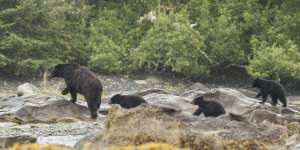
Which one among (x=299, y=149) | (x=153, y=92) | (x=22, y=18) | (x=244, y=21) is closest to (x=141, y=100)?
(x=153, y=92)

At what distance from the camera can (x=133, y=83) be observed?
37.7 meters

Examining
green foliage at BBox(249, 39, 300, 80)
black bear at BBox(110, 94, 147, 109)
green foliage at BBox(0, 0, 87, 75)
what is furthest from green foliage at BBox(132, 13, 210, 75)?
black bear at BBox(110, 94, 147, 109)

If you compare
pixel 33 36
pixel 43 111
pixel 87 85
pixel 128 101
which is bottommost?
pixel 33 36

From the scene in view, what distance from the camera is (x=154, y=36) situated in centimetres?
3828

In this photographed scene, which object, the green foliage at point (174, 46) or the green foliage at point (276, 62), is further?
the green foliage at point (174, 46)

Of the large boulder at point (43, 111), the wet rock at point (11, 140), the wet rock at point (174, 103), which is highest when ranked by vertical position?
the wet rock at point (11, 140)

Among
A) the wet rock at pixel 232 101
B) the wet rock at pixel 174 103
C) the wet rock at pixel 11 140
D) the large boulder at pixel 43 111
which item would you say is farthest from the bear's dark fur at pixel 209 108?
the wet rock at pixel 11 140

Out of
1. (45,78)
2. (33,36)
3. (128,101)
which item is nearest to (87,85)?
(128,101)

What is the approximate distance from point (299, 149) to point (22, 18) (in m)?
24.2

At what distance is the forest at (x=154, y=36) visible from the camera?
1419 inches

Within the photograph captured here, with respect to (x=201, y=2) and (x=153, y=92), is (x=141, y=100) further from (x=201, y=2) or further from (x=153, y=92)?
(x=201, y=2)

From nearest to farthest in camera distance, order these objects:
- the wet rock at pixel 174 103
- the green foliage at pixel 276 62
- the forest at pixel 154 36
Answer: the wet rock at pixel 174 103
the green foliage at pixel 276 62
the forest at pixel 154 36

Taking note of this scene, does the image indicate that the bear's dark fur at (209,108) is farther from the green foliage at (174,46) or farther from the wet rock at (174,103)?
the green foliage at (174,46)

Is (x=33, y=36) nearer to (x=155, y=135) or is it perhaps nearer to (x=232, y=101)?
(x=232, y=101)
